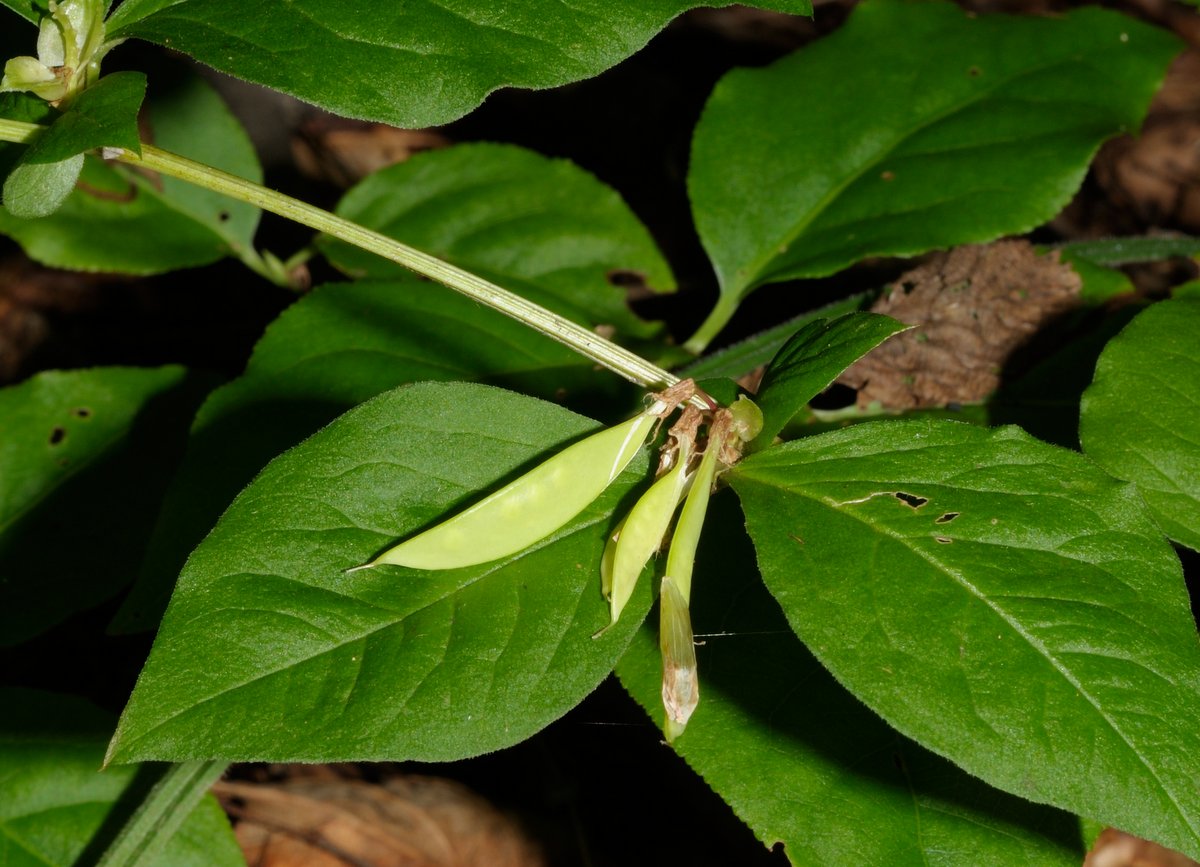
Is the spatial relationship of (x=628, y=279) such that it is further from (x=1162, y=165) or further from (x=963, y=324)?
(x=1162, y=165)

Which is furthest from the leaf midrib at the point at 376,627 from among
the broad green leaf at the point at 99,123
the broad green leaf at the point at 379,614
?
the broad green leaf at the point at 99,123

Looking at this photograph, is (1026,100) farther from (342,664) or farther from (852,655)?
(342,664)

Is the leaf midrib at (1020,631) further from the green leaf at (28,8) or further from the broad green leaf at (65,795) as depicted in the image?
the broad green leaf at (65,795)

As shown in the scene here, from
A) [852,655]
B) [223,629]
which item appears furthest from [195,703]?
[852,655]

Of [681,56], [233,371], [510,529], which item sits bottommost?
[233,371]

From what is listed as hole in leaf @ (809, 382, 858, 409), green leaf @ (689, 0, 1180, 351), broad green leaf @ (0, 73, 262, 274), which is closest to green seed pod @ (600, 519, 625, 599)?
green leaf @ (689, 0, 1180, 351)
